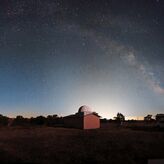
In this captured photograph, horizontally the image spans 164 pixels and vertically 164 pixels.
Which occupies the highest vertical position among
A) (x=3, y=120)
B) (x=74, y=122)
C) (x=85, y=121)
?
(x=3, y=120)

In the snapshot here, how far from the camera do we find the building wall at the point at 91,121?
173 ft

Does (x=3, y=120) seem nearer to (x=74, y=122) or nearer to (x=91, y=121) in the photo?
(x=74, y=122)

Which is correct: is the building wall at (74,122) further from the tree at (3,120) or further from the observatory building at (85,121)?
the tree at (3,120)

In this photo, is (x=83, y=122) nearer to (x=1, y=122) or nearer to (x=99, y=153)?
(x=1, y=122)

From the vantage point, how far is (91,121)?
53.7 m

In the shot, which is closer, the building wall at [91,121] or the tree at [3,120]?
the building wall at [91,121]

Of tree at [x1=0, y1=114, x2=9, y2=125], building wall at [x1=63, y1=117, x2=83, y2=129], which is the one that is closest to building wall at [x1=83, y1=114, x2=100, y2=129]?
building wall at [x1=63, y1=117, x2=83, y2=129]

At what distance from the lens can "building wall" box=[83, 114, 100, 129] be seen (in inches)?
2076

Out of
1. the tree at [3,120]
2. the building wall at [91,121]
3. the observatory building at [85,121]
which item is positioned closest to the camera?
the observatory building at [85,121]

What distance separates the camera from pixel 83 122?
171ft

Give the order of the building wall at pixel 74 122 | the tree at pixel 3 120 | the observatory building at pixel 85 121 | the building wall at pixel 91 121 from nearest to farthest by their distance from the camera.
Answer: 1. the observatory building at pixel 85 121
2. the building wall at pixel 91 121
3. the building wall at pixel 74 122
4. the tree at pixel 3 120

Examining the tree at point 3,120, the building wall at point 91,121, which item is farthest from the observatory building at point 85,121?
the tree at point 3,120

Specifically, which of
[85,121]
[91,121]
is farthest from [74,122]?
[91,121]

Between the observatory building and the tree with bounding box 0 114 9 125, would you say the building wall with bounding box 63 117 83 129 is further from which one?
the tree with bounding box 0 114 9 125
